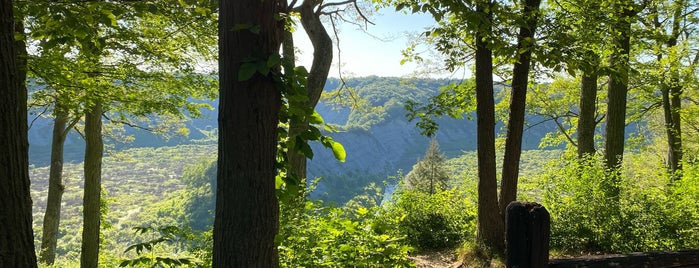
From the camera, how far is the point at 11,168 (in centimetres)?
199

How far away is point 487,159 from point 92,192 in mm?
10027

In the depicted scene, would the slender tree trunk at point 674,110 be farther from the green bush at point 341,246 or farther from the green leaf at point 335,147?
the green leaf at point 335,147

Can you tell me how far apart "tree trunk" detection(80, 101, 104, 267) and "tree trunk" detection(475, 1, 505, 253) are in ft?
30.7

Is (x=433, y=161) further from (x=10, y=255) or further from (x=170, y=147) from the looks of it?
(x=170, y=147)

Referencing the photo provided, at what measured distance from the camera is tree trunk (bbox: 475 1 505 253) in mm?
6805

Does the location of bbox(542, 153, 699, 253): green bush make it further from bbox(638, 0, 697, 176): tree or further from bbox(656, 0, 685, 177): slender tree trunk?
bbox(656, 0, 685, 177): slender tree trunk

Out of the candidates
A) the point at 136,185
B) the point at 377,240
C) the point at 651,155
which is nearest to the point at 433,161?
the point at 651,155

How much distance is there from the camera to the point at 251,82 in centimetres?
205

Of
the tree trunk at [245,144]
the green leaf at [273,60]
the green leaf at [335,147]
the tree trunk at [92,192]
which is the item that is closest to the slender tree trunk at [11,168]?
the tree trunk at [245,144]

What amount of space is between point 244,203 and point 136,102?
965 centimetres

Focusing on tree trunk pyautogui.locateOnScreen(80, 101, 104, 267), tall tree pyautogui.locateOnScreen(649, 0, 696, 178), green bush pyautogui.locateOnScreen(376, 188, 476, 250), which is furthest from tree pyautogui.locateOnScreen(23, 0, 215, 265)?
tall tree pyautogui.locateOnScreen(649, 0, 696, 178)

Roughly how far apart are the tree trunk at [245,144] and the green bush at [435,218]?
6.73 metres

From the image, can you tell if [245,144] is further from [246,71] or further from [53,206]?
[53,206]

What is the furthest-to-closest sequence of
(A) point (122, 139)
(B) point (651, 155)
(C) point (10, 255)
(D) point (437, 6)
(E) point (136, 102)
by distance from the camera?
(B) point (651, 155) < (A) point (122, 139) < (E) point (136, 102) < (D) point (437, 6) < (C) point (10, 255)
